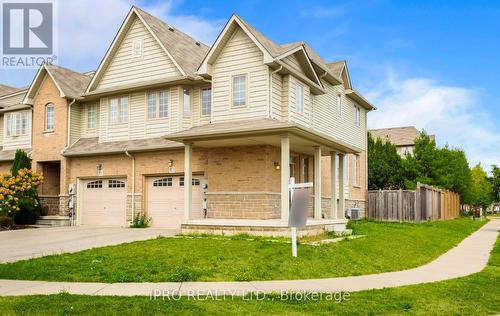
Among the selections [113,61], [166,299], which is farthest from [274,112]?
[166,299]

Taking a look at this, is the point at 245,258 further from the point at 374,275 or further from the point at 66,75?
the point at 66,75

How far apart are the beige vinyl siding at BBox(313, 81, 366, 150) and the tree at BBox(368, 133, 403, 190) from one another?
242 inches

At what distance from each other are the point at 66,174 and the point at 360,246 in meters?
15.3

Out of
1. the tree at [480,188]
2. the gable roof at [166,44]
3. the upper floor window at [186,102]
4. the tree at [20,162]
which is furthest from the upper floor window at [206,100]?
the tree at [480,188]

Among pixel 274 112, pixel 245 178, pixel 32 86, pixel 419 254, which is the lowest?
pixel 419 254

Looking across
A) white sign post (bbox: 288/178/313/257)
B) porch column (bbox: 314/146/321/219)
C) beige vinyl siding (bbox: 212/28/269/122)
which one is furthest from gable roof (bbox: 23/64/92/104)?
white sign post (bbox: 288/178/313/257)

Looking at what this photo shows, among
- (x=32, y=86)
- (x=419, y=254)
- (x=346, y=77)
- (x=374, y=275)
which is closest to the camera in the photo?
(x=374, y=275)

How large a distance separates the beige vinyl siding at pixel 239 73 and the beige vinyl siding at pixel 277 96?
40cm

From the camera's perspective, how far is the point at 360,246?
47.0ft

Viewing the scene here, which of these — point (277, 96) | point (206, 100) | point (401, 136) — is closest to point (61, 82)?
point (206, 100)

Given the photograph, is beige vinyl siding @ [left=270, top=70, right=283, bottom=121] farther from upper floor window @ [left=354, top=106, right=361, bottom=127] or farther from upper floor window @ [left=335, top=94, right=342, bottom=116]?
upper floor window @ [left=354, top=106, right=361, bottom=127]

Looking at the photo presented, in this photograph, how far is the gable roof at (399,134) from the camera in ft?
231

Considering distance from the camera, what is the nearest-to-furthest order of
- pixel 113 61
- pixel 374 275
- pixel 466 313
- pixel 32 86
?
pixel 466 313, pixel 374 275, pixel 113 61, pixel 32 86

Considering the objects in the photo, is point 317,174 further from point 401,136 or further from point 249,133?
point 401,136
